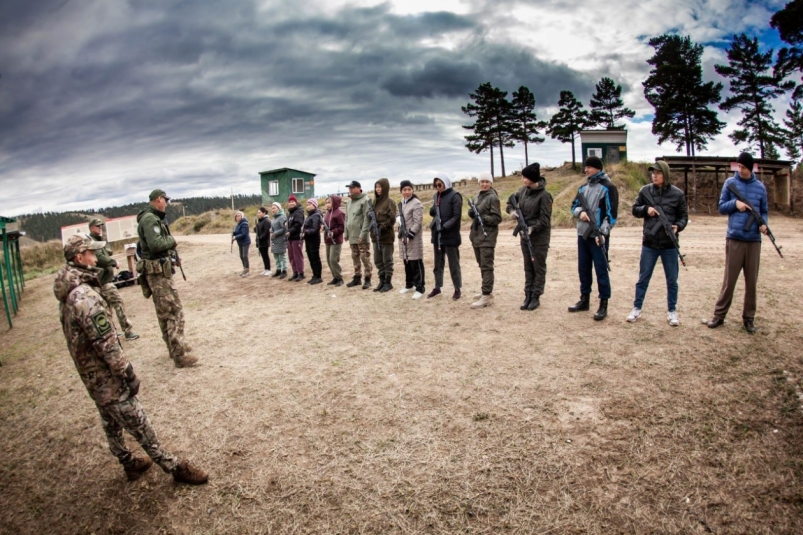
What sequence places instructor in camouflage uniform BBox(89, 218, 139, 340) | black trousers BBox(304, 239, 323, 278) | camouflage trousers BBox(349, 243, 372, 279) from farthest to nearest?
1. black trousers BBox(304, 239, 323, 278)
2. camouflage trousers BBox(349, 243, 372, 279)
3. instructor in camouflage uniform BBox(89, 218, 139, 340)

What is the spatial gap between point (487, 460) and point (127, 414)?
2.94 m

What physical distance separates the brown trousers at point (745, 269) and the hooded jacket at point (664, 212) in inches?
27.0

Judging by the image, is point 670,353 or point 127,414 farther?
point 670,353

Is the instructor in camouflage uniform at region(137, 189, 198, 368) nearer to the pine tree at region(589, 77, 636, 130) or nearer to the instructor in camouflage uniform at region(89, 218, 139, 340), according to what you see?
the instructor in camouflage uniform at region(89, 218, 139, 340)

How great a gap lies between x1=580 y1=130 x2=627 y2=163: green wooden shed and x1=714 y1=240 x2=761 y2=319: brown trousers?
3078 cm

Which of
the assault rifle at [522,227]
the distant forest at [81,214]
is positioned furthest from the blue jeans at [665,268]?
the distant forest at [81,214]

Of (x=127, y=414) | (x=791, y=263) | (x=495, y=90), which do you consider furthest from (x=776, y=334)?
(x=495, y=90)

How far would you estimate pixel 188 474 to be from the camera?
11.7 ft

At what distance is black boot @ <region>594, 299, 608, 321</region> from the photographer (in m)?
6.50

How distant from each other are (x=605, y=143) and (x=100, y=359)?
3706 cm

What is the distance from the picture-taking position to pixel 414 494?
3.32 metres

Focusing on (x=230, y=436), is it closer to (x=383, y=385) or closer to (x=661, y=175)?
(x=383, y=385)

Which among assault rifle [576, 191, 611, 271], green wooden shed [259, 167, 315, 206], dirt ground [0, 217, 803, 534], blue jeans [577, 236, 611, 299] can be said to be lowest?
dirt ground [0, 217, 803, 534]

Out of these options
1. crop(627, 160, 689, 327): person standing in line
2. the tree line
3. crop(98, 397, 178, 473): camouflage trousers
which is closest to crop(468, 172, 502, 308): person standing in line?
crop(627, 160, 689, 327): person standing in line
